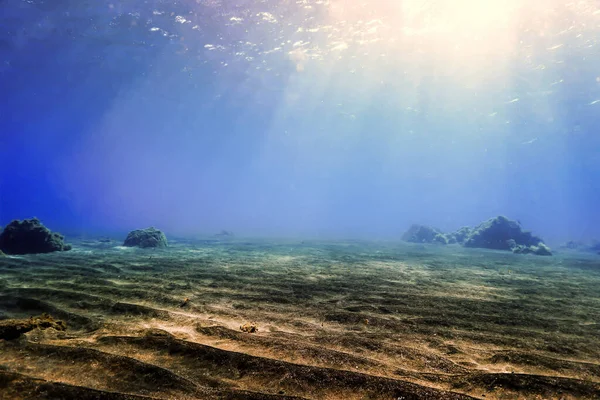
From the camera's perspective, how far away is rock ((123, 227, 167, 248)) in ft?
63.4

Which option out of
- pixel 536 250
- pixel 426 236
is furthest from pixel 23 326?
pixel 426 236

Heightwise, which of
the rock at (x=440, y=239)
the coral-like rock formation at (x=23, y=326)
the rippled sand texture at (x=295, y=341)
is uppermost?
the coral-like rock formation at (x=23, y=326)

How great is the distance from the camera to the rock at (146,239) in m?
19.3

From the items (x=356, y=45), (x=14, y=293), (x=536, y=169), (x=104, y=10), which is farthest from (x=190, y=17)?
(x=536, y=169)

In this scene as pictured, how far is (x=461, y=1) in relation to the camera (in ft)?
73.2

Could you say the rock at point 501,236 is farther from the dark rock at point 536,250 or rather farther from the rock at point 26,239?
the rock at point 26,239

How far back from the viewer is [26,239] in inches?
571

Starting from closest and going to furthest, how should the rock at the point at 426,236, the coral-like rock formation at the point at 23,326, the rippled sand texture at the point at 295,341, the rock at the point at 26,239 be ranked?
the rippled sand texture at the point at 295,341, the coral-like rock formation at the point at 23,326, the rock at the point at 26,239, the rock at the point at 426,236

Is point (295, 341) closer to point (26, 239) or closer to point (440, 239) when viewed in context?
point (26, 239)

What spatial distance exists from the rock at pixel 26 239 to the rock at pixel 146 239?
492 centimetres

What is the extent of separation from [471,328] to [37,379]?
6.31 metres

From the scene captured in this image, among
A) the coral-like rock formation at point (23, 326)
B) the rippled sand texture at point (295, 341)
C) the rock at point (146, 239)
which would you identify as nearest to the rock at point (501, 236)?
the rippled sand texture at point (295, 341)

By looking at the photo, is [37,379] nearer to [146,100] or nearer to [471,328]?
[471,328]

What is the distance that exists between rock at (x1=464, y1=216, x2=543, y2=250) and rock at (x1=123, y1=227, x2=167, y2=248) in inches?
1210
